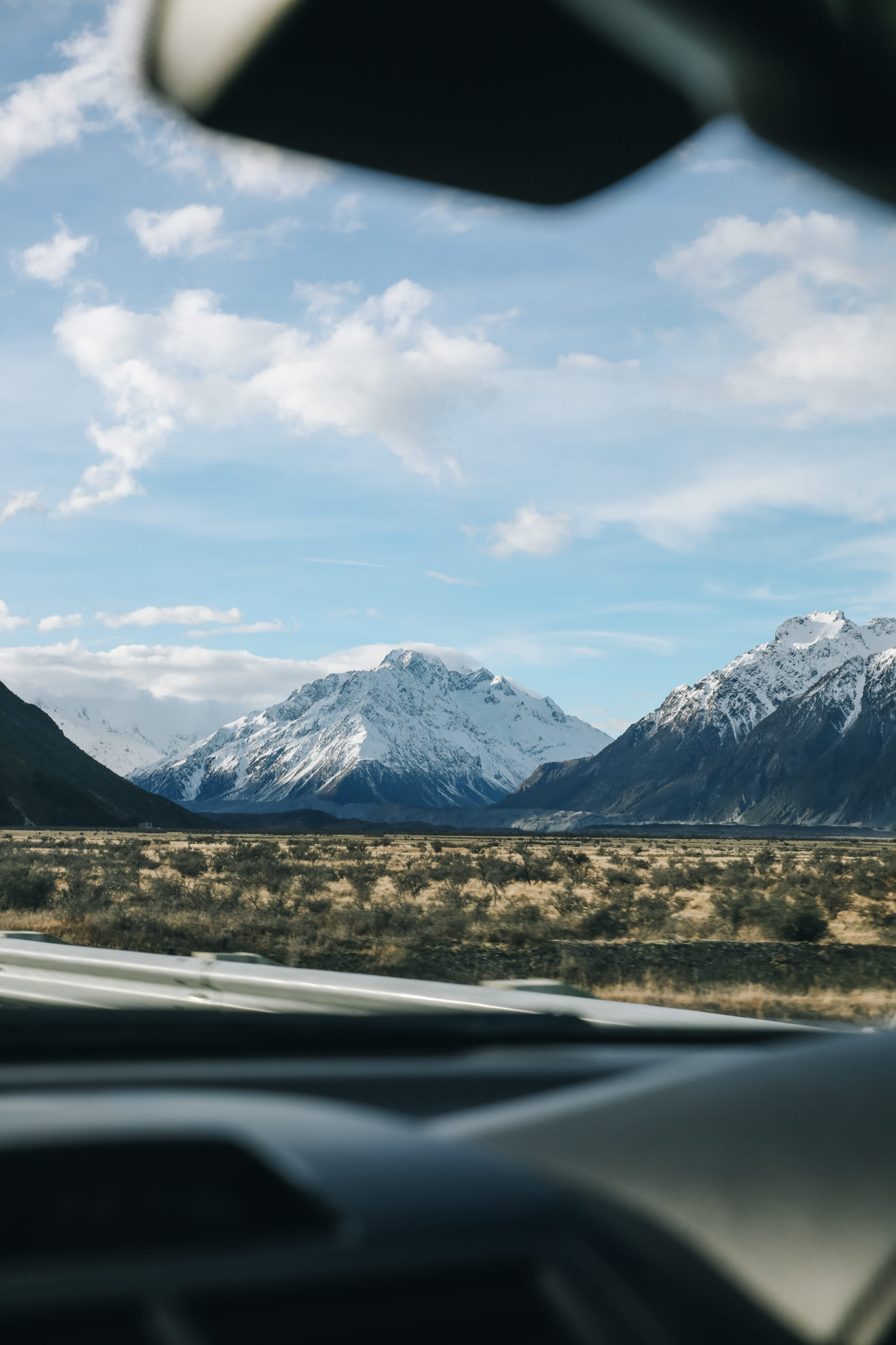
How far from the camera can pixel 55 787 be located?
96000 millimetres

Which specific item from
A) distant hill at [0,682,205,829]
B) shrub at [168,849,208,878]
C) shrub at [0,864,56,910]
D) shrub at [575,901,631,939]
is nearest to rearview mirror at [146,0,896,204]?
shrub at [575,901,631,939]

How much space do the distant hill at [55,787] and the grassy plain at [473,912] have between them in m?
52.5

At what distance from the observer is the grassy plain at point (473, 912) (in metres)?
12.7

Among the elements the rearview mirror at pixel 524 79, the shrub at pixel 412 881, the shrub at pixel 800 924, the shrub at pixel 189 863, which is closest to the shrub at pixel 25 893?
the shrub at pixel 412 881

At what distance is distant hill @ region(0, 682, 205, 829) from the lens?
3546 inches

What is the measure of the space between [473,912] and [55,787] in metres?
81.0

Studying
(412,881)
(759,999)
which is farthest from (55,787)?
(759,999)

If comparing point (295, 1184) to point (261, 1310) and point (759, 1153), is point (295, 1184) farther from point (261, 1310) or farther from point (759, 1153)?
point (759, 1153)

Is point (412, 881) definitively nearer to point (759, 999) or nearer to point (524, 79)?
point (759, 999)

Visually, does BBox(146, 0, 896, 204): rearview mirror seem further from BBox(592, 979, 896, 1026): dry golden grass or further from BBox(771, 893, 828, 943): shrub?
BBox(771, 893, 828, 943): shrub

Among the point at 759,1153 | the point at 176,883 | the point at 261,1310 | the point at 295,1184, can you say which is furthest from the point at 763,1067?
the point at 176,883

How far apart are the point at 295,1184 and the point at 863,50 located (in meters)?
2.48

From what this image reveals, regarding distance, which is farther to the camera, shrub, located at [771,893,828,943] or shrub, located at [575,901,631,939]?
shrub, located at [575,901,631,939]

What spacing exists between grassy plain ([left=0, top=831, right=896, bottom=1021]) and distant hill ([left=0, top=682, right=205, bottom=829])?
52.5 metres
